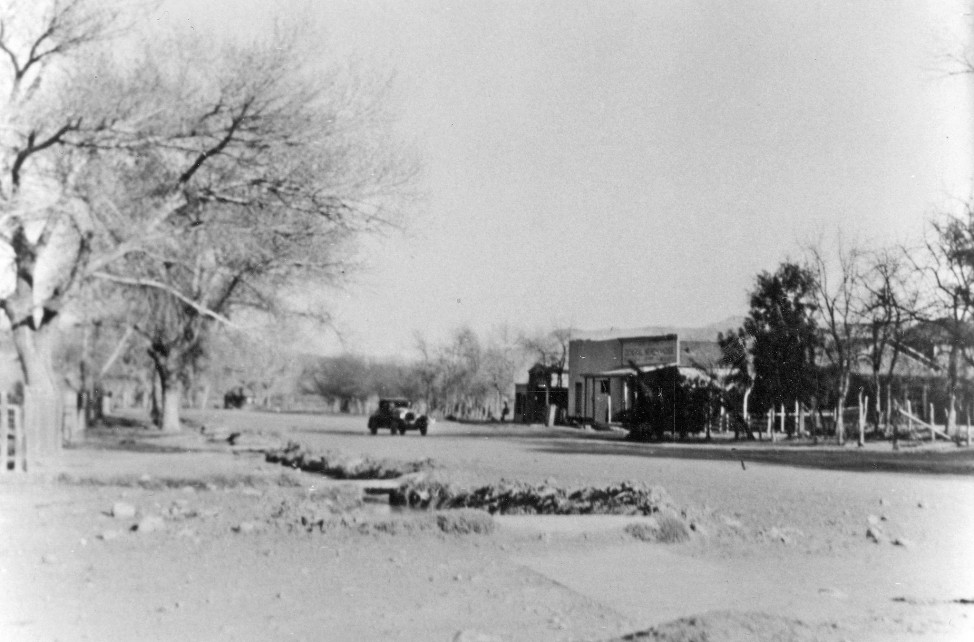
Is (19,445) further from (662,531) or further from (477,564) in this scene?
(662,531)

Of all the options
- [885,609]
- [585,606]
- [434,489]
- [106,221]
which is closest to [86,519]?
[434,489]

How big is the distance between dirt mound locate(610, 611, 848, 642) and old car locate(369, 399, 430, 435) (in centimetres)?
3204

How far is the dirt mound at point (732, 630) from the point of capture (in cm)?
543

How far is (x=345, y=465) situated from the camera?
19.2m

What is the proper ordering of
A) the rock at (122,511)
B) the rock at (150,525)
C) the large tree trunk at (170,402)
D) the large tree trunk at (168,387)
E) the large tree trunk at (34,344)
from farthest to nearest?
the large tree trunk at (170,402)
the large tree trunk at (168,387)
the large tree trunk at (34,344)
the rock at (122,511)
the rock at (150,525)

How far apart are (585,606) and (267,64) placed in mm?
14797

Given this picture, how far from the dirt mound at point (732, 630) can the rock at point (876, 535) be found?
4093 millimetres

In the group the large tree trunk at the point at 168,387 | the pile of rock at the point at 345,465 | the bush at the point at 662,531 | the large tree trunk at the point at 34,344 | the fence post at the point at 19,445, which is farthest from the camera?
the large tree trunk at the point at 168,387

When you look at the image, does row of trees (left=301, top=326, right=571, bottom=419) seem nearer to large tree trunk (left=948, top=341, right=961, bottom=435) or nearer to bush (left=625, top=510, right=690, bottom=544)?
large tree trunk (left=948, top=341, right=961, bottom=435)

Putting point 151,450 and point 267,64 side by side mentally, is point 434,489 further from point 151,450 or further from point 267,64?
point 151,450

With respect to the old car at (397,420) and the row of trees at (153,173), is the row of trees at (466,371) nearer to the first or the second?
the old car at (397,420)

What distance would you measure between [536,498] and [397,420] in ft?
84.5

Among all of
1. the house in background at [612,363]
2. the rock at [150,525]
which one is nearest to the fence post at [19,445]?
the rock at [150,525]

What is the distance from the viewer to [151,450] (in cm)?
2466
